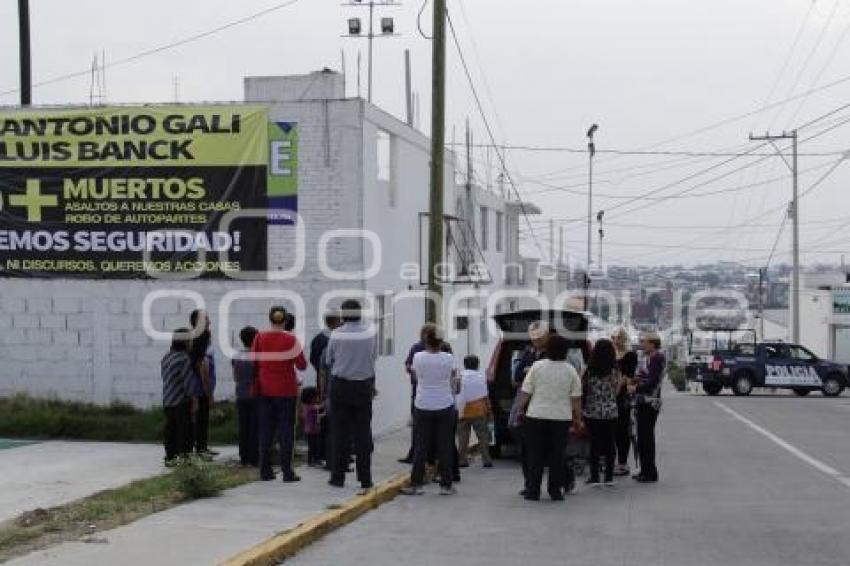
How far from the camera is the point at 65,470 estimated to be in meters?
13.0

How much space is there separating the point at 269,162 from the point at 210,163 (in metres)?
0.91

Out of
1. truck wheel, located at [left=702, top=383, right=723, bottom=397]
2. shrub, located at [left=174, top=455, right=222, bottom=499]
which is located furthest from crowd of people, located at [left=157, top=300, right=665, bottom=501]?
truck wheel, located at [left=702, top=383, right=723, bottom=397]

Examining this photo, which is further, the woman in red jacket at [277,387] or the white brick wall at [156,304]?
the white brick wall at [156,304]

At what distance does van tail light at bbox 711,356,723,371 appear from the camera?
128ft

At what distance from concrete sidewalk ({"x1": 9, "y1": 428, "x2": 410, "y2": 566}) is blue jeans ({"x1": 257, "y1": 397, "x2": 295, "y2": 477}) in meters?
0.25

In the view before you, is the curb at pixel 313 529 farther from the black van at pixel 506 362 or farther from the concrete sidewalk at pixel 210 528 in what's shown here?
the black van at pixel 506 362

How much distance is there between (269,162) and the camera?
17.1 meters

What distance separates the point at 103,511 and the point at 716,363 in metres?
31.6

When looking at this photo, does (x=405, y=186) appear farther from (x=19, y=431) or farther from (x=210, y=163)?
(x=19, y=431)

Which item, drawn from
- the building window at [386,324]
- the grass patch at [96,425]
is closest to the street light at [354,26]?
the building window at [386,324]

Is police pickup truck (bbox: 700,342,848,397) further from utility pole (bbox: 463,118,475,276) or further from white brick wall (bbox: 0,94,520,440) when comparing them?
white brick wall (bbox: 0,94,520,440)

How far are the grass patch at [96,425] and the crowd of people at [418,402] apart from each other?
2159mm

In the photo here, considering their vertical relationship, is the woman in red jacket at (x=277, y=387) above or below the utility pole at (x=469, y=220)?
below

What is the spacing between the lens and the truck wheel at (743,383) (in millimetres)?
38500
